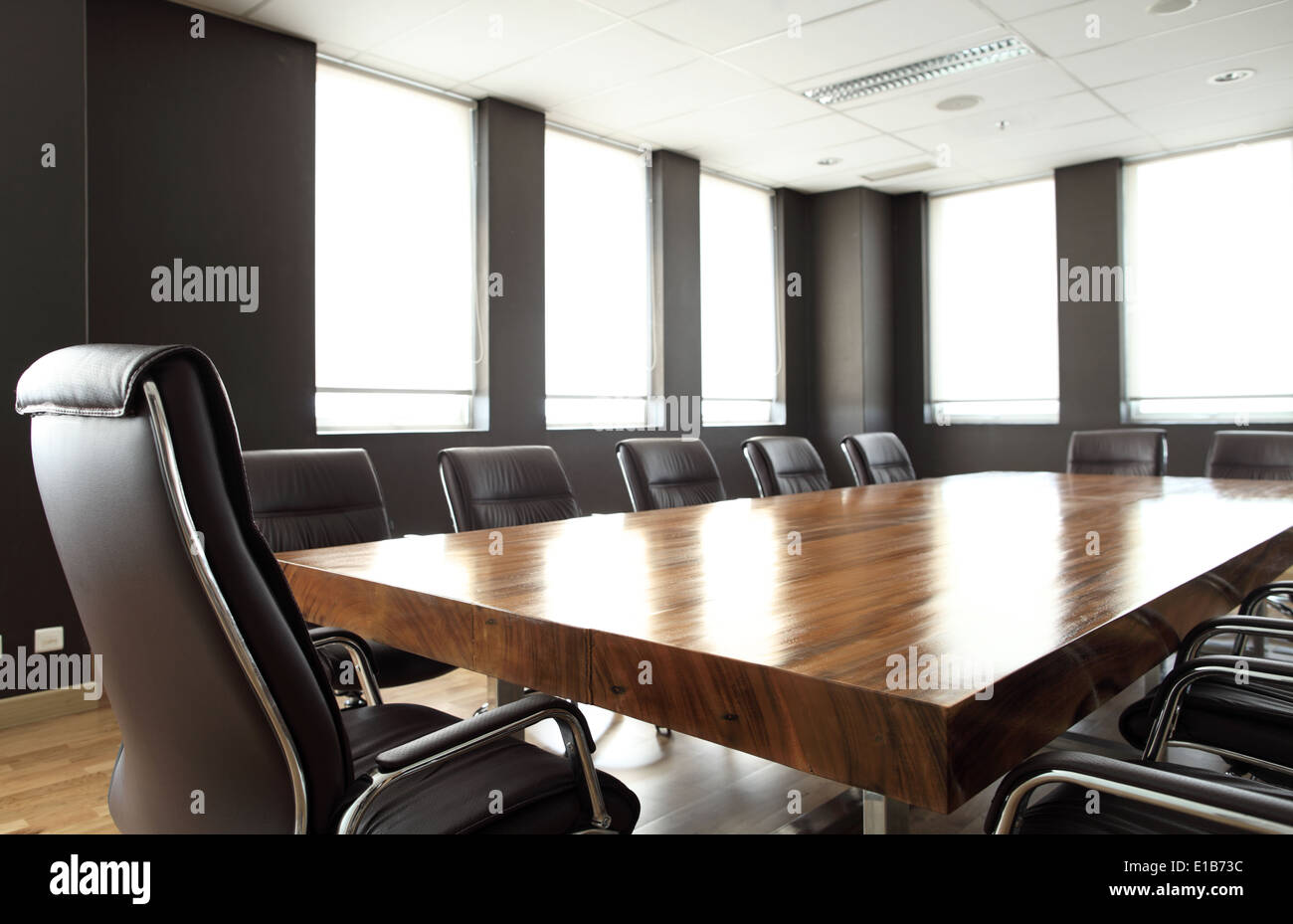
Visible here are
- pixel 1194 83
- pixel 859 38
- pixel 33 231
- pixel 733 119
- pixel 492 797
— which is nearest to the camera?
pixel 492 797

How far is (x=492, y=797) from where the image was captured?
1363mm

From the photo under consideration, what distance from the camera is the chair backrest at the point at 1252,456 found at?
4938 mm

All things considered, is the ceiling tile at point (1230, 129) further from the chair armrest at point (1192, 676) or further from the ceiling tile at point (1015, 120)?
the chair armrest at point (1192, 676)

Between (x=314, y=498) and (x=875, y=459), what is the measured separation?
331 centimetres

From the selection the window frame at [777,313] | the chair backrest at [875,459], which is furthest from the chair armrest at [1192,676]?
the window frame at [777,313]

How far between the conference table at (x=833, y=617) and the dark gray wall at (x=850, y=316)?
5.76 meters

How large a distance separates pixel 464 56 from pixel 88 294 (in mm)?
2425

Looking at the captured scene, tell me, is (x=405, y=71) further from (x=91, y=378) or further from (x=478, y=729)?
(x=478, y=729)

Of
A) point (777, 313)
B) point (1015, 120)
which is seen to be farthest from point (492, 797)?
point (777, 313)

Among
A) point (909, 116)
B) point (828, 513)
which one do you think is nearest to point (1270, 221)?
point (909, 116)

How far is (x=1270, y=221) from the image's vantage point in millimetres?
6906

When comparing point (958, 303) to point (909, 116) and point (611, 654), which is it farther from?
point (611, 654)

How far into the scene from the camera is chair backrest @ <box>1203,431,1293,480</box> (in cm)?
494
